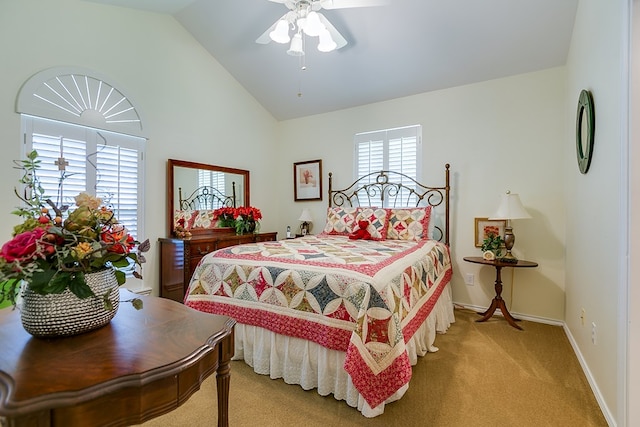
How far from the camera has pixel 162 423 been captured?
1.63 meters

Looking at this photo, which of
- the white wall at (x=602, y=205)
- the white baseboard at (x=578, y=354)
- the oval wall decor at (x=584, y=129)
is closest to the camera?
the white wall at (x=602, y=205)

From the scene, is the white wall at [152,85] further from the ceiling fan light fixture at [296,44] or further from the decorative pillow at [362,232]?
the decorative pillow at [362,232]

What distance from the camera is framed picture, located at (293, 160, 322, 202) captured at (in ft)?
14.8

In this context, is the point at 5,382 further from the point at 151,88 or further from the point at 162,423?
the point at 151,88

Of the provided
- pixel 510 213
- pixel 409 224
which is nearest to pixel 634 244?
pixel 510 213

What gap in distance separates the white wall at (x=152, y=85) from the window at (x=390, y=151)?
1557 millimetres

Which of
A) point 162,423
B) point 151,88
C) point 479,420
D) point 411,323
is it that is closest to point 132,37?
point 151,88

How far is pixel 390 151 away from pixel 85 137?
130 inches

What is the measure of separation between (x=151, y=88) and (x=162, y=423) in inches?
126

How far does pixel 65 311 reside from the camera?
93cm

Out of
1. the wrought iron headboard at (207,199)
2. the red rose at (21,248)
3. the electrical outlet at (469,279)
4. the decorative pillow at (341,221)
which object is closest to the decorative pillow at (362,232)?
the decorative pillow at (341,221)

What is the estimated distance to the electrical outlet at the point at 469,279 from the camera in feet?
11.4

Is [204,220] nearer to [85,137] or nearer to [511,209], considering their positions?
[85,137]

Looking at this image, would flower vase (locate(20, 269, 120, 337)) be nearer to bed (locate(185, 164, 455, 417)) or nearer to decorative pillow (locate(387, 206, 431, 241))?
bed (locate(185, 164, 455, 417))
